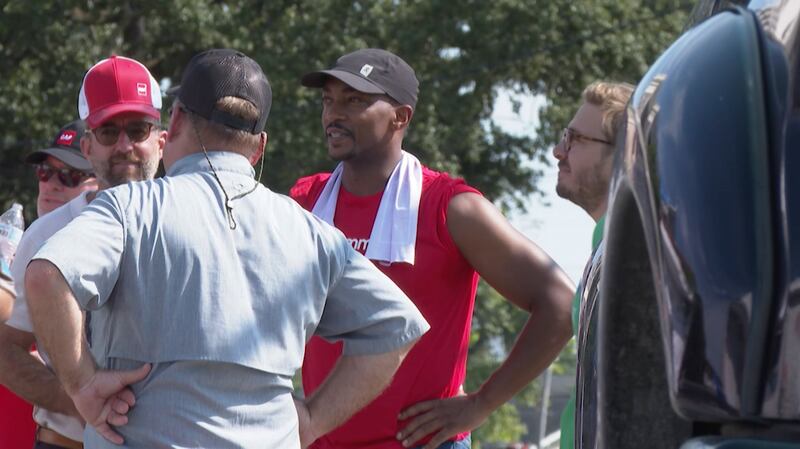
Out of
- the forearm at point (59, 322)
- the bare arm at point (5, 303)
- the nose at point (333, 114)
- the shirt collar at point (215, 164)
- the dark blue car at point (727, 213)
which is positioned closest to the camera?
the dark blue car at point (727, 213)

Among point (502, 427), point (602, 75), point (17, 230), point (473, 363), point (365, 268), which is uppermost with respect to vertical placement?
point (365, 268)

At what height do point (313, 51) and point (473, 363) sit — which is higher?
point (313, 51)

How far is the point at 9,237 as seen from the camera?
4551 millimetres

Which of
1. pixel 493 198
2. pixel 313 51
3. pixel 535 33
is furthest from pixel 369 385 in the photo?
pixel 493 198

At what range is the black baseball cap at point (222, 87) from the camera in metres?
3.21

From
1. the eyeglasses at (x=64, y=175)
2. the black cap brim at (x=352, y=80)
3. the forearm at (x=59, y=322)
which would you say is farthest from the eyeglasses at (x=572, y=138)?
the eyeglasses at (x=64, y=175)

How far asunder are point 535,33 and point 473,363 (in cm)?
1445

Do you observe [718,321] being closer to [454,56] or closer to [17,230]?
[17,230]

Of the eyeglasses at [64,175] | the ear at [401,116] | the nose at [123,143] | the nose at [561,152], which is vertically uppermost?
the ear at [401,116]

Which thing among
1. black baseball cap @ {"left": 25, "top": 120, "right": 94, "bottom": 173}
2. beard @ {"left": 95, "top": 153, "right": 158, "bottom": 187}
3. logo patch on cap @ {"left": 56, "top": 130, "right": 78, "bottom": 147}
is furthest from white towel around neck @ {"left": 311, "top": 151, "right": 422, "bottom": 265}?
logo patch on cap @ {"left": 56, "top": 130, "right": 78, "bottom": 147}

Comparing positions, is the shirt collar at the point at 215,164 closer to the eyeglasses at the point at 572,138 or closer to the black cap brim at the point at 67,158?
the eyeglasses at the point at 572,138

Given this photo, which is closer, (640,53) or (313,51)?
(313,51)

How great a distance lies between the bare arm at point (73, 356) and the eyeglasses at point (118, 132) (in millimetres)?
1472

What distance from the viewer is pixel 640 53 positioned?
22.9 m
